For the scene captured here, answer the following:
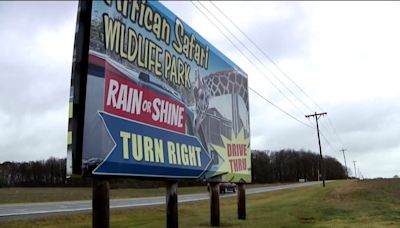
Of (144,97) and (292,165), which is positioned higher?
(292,165)

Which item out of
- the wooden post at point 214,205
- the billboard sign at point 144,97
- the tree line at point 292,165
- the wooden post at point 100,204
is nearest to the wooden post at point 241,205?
the billboard sign at point 144,97

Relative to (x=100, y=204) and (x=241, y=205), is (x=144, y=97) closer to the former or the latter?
(x=100, y=204)

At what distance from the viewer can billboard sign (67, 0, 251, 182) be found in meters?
11.0

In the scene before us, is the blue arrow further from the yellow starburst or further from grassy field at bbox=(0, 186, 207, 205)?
grassy field at bbox=(0, 186, 207, 205)

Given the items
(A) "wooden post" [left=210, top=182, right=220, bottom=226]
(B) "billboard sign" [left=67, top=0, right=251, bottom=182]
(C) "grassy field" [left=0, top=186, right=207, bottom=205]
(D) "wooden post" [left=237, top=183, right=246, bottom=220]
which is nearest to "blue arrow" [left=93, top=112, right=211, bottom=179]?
(B) "billboard sign" [left=67, top=0, right=251, bottom=182]

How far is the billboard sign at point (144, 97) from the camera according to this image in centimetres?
1104

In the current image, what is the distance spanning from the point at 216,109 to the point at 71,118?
370 inches

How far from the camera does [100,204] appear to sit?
11.3m

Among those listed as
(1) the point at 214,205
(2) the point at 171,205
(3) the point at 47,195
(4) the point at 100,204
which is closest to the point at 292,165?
(3) the point at 47,195

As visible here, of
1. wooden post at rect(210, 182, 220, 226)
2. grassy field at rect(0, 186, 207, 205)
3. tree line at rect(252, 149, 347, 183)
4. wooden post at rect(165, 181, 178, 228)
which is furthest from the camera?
tree line at rect(252, 149, 347, 183)

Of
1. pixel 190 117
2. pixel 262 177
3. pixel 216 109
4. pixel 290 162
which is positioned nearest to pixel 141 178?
pixel 190 117

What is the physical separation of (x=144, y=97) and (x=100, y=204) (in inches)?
131

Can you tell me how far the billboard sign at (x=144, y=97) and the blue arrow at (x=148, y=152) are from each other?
0.08ft

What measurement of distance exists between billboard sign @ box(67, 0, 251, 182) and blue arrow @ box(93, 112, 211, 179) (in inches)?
1.0
